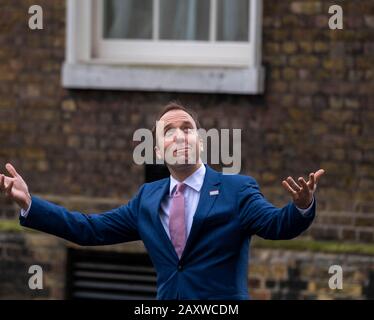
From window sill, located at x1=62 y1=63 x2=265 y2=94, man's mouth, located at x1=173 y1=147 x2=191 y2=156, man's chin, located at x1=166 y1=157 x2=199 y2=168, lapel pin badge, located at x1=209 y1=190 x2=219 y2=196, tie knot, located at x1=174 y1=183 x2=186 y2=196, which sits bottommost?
lapel pin badge, located at x1=209 y1=190 x2=219 y2=196

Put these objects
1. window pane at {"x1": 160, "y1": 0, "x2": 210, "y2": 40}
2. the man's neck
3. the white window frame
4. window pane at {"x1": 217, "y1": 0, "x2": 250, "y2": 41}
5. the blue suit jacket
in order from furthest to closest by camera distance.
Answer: window pane at {"x1": 160, "y1": 0, "x2": 210, "y2": 40} → window pane at {"x1": 217, "y1": 0, "x2": 250, "y2": 41} → the white window frame → the man's neck → the blue suit jacket

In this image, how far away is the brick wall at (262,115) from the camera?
805cm

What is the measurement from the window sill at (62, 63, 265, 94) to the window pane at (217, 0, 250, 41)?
352 millimetres

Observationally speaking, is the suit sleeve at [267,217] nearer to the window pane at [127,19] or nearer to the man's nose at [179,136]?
the man's nose at [179,136]

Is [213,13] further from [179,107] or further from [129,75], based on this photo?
[179,107]

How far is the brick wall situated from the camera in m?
8.05

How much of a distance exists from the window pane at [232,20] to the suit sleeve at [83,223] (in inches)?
145

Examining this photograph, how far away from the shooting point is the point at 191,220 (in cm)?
472

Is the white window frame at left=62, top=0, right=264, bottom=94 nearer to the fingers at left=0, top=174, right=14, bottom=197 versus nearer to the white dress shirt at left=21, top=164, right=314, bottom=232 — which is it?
the white dress shirt at left=21, top=164, right=314, bottom=232

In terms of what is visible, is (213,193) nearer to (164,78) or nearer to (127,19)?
(164,78)

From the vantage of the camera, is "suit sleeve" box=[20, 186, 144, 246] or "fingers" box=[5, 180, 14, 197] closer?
"fingers" box=[5, 180, 14, 197]

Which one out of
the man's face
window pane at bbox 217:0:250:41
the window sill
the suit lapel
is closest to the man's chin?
the man's face

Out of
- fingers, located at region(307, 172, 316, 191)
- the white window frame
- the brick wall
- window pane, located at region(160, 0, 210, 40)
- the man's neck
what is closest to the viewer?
fingers, located at region(307, 172, 316, 191)

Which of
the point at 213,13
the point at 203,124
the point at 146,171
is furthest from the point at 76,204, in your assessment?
the point at 213,13
